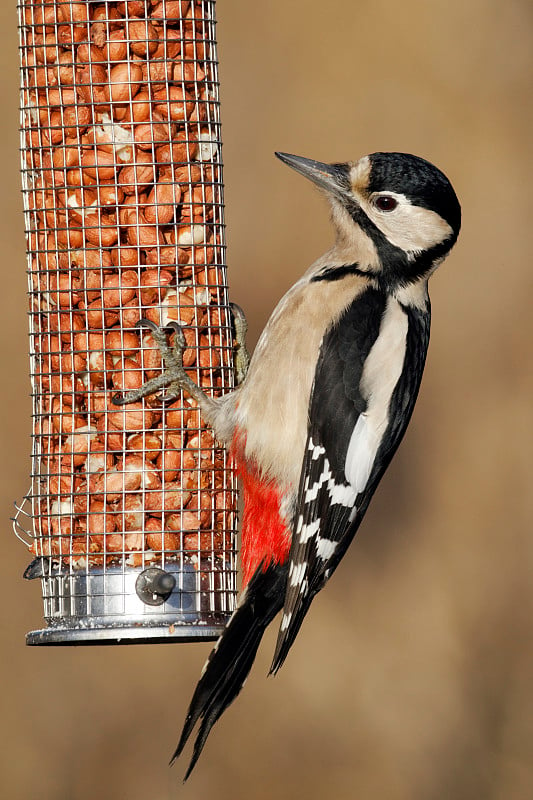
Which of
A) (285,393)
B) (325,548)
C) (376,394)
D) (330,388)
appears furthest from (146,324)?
(325,548)

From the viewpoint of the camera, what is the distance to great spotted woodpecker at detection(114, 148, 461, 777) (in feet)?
13.4

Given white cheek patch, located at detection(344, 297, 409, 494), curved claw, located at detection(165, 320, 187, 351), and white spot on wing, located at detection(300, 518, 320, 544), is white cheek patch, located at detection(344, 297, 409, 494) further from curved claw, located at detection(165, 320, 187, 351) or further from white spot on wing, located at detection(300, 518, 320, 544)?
curved claw, located at detection(165, 320, 187, 351)

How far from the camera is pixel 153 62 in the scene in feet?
13.2

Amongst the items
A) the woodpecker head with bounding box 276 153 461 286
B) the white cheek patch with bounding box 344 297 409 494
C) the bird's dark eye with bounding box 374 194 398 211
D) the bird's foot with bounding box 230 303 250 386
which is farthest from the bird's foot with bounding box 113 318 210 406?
the bird's dark eye with bounding box 374 194 398 211

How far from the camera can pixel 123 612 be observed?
3.95m

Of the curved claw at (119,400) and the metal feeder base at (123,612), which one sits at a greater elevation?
the curved claw at (119,400)

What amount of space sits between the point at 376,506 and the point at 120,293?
267cm

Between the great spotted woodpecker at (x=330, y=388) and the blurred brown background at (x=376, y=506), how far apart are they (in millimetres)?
1854

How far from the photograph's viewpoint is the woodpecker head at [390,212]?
4.21 m

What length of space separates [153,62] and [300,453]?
3.91 ft

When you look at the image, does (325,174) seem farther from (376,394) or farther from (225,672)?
(225,672)

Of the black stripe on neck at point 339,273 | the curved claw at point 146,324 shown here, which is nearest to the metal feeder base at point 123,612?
the curved claw at point 146,324

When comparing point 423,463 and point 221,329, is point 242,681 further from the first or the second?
point 423,463

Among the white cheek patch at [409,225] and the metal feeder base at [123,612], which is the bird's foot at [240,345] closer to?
the white cheek patch at [409,225]
